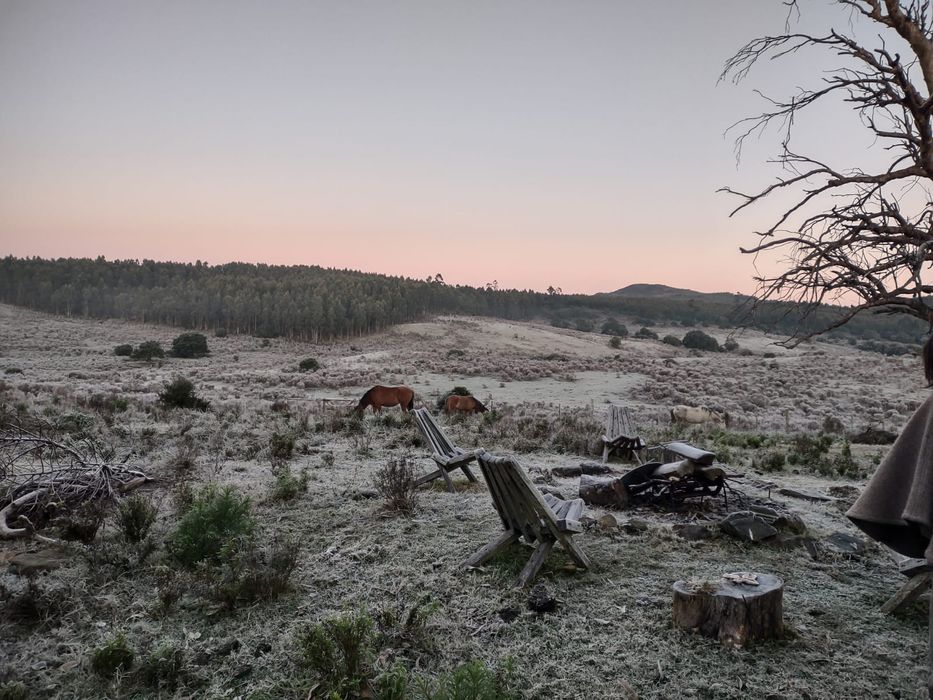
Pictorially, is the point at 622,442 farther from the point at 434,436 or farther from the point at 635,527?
the point at 635,527

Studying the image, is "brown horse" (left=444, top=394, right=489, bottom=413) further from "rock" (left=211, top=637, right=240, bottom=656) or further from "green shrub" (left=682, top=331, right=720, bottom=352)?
"green shrub" (left=682, top=331, right=720, bottom=352)

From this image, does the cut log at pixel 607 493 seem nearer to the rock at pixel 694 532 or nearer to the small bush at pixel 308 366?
the rock at pixel 694 532

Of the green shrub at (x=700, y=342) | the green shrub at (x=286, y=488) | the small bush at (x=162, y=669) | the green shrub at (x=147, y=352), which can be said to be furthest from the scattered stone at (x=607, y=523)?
the green shrub at (x=700, y=342)

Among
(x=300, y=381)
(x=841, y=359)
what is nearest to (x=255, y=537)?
(x=300, y=381)

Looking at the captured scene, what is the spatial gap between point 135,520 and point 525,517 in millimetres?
3612

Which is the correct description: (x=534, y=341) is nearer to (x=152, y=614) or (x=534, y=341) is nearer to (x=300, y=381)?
(x=300, y=381)

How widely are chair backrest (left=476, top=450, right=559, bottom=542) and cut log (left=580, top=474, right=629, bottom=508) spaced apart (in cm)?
230

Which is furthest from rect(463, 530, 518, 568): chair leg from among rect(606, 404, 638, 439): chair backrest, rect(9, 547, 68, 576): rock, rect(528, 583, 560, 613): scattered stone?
rect(606, 404, 638, 439): chair backrest

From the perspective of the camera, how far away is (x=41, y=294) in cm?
8081

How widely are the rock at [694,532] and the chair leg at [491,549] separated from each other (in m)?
1.88

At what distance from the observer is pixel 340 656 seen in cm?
336

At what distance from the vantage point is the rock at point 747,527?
18.5ft

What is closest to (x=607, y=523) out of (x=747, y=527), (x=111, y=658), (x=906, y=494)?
(x=747, y=527)

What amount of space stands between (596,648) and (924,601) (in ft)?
8.40
